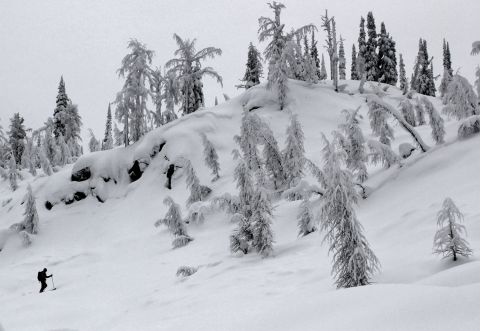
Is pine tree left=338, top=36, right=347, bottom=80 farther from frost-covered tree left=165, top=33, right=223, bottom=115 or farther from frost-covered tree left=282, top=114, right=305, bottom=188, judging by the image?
frost-covered tree left=282, top=114, right=305, bottom=188

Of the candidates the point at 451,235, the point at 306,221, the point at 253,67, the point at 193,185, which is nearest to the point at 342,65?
the point at 253,67

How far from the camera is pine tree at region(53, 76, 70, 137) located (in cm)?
4878

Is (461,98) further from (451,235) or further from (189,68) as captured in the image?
(189,68)

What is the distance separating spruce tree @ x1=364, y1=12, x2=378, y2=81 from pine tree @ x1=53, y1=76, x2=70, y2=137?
1634 inches

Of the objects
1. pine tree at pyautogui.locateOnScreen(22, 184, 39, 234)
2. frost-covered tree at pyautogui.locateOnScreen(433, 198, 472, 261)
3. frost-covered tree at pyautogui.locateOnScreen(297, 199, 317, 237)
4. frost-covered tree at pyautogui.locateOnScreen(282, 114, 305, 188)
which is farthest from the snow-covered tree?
pine tree at pyautogui.locateOnScreen(22, 184, 39, 234)

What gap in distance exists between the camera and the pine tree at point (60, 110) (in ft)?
160

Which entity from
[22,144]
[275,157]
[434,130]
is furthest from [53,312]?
[22,144]

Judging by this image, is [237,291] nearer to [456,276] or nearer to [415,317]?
[456,276]

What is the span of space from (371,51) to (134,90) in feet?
124

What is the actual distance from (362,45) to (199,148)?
37.8 metres

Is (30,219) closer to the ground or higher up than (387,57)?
closer to the ground

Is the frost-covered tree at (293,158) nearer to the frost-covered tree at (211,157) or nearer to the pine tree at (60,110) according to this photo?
the frost-covered tree at (211,157)

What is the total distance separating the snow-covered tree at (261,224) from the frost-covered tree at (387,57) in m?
46.9

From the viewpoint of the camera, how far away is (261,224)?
11.9 m
